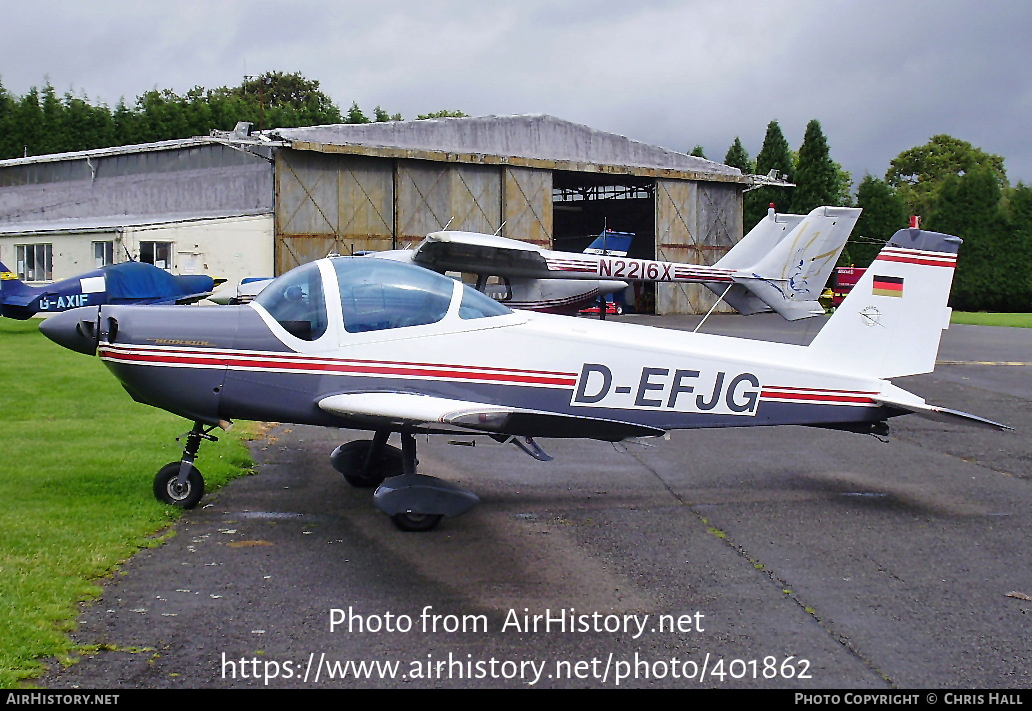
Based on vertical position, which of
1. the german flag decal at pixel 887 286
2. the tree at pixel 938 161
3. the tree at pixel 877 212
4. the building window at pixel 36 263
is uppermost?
the tree at pixel 938 161

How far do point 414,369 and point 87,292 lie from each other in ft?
66.9

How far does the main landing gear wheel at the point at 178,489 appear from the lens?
6879 millimetres

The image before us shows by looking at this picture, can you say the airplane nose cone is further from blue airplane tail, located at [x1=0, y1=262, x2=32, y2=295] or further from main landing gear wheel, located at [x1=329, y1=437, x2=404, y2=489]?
blue airplane tail, located at [x1=0, y1=262, x2=32, y2=295]

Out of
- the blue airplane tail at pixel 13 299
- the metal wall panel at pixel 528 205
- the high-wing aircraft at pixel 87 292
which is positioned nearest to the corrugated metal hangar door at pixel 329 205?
the metal wall panel at pixel 528 205

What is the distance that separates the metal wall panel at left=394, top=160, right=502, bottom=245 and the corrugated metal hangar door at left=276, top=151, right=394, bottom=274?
0.51 m

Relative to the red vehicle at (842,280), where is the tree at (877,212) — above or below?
above

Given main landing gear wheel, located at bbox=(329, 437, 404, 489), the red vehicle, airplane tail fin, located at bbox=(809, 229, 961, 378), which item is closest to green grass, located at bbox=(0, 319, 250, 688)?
main landing gear wheel, located at bbox=(329, 437, 404, 489)

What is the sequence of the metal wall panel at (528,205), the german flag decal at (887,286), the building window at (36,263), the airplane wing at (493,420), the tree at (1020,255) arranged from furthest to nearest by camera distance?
the tree at (1020,255)
the metal wall panel at (528,205)
the building window at (36,263)
the german flag decal at (887,286)
the airplane wing at (493,420)

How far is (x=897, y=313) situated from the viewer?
7.92 meters

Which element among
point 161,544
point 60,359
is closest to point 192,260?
point 60,359

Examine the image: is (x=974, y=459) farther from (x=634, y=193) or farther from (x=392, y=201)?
(x=634, y=193)

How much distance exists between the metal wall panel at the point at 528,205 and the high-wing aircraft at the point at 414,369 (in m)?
30.5

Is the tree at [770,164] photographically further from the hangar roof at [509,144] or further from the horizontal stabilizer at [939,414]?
the horizontal stabilizer at [939,414]

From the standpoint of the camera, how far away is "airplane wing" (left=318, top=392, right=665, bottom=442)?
5.15 metres
